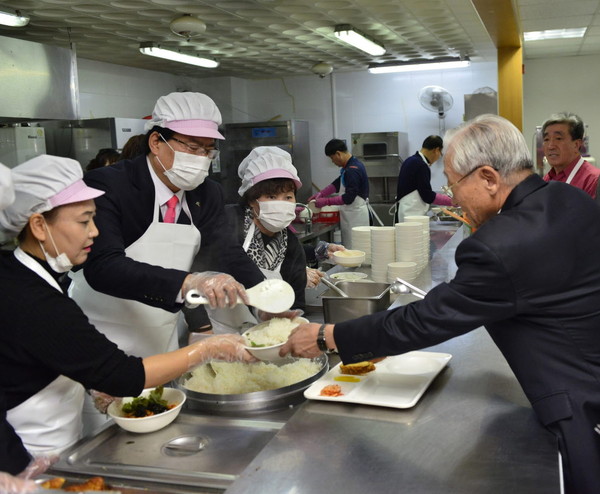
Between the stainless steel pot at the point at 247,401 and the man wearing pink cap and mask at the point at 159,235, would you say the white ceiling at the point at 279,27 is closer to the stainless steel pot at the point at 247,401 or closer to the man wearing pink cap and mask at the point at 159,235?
the man wearing pink cap and mask at the point at 159,235

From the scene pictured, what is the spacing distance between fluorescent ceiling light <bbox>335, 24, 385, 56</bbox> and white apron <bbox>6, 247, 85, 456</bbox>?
5491 mm

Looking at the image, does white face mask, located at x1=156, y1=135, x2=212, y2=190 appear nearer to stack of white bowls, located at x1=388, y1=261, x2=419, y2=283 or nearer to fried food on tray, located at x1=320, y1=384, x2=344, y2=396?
fried food on tray, located at x1=320, y1=384, x2=344, y2=396

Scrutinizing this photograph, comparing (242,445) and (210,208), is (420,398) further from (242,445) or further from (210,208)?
(210,208)

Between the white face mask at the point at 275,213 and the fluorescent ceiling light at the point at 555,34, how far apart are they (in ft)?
21.4

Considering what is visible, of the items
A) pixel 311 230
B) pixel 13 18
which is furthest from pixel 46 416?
pixel 311 230

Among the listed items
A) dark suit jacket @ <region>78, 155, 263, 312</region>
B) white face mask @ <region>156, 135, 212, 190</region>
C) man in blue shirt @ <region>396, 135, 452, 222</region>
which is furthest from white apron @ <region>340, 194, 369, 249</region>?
white face mask @ <region>156, 135, 212, 190</region>

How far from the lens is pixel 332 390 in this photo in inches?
71.1

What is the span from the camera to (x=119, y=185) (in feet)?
7.64

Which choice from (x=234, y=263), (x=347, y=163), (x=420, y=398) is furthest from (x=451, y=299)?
(x=347, y=163)

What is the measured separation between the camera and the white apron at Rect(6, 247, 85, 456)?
1608 mm

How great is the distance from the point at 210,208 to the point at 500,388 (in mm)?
1456

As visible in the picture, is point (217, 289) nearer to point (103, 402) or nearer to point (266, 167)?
point (103, 402)

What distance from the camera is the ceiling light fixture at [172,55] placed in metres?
6.76

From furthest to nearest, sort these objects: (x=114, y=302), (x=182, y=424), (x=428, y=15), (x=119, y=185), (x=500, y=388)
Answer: (x=428, y=15) → (x=114, y=302) → (x=119, y=185) → (x=500, y=388) → (x=182, y=424)
